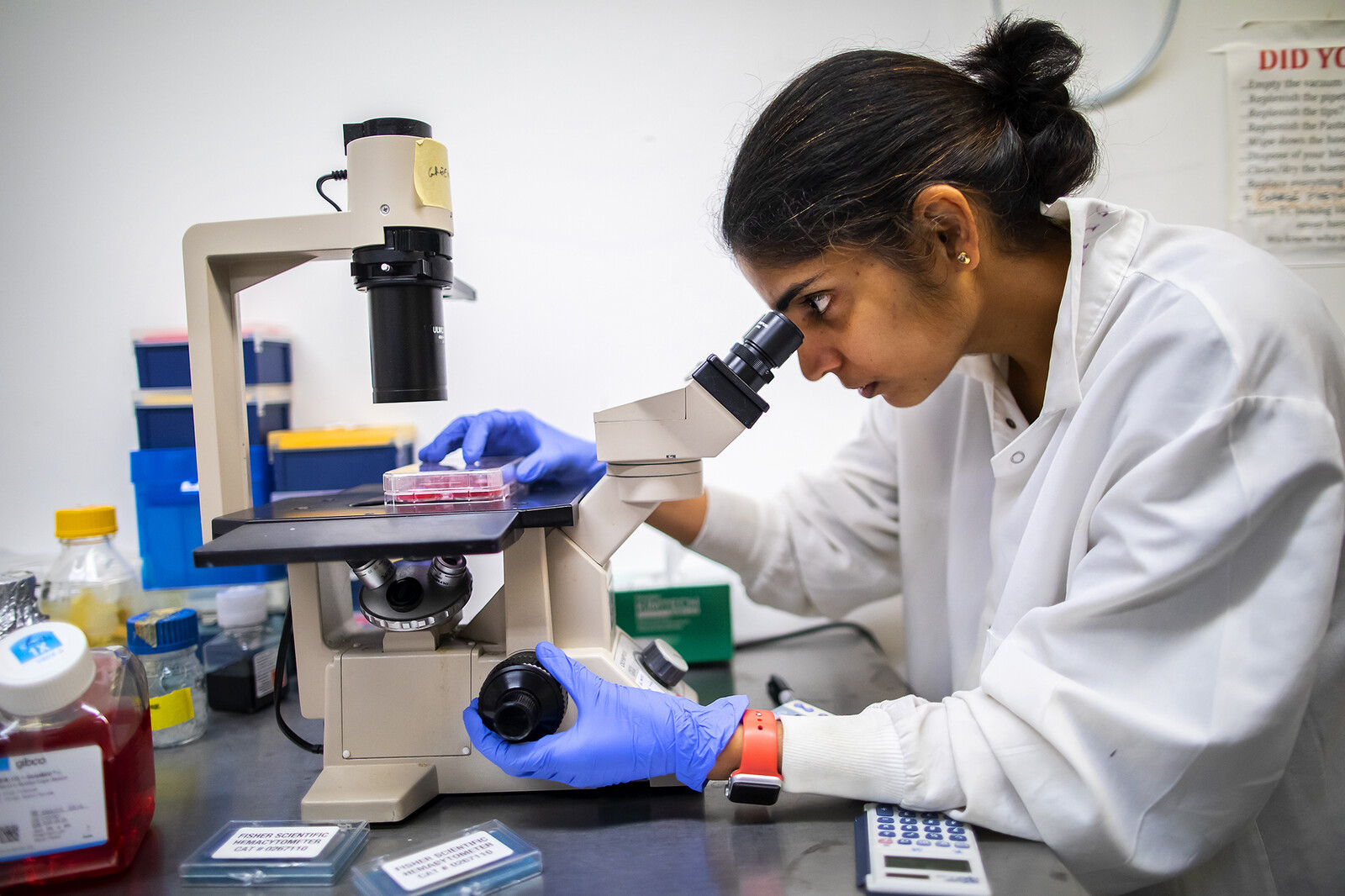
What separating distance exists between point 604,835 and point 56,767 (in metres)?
0.47

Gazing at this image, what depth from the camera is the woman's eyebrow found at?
2.89ft

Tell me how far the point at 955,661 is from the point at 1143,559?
1.67 ft

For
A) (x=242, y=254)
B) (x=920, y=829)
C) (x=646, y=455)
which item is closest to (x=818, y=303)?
(x=646, y=455)

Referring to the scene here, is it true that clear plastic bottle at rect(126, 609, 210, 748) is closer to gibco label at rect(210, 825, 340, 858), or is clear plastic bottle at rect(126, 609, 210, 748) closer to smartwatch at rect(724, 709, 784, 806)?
gibco label at rect(210, 825, 340, 858)

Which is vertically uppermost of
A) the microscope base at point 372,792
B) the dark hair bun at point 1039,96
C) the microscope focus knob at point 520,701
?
the dark hair bun at point 1039,96

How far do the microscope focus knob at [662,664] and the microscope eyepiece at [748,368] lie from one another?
300 mm

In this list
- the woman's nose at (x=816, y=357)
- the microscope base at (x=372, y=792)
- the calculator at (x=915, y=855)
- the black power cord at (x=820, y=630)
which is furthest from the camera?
the black power cord at (x=820, y=630)

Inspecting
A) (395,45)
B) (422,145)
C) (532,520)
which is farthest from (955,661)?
(395,45)

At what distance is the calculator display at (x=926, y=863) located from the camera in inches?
24.5

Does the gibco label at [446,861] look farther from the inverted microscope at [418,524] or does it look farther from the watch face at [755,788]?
the watch face at [755,788]

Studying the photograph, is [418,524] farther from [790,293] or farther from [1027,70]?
[1027,70]

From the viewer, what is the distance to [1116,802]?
0.67 m

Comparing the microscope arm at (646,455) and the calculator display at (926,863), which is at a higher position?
the microscope arm at (646,455)

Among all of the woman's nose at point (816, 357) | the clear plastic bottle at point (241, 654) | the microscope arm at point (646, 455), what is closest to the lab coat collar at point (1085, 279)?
the woman's nose at point (816, 357)
